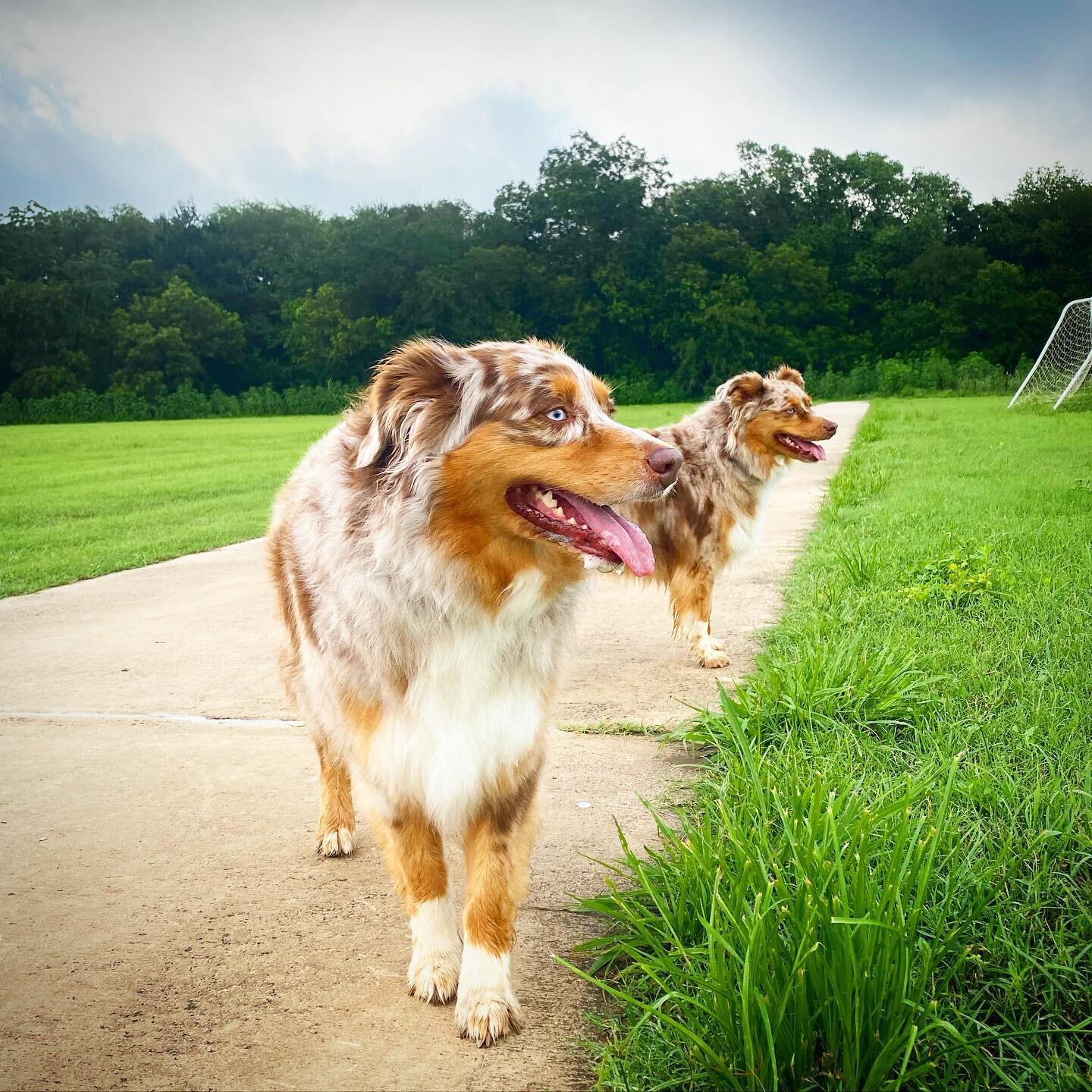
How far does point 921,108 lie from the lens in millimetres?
20047

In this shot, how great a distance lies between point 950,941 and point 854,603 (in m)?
3.60

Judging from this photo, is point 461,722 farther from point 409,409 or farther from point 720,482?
point 720,482

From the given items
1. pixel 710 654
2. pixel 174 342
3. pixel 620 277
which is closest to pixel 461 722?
pixel 710 654

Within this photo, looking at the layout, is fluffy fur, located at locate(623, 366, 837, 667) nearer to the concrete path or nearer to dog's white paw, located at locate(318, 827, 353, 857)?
the concrete path

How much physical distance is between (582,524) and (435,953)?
1237 millimetres

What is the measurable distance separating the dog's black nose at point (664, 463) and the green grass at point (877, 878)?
952 millimetres

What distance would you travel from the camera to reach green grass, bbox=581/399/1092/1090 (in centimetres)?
181

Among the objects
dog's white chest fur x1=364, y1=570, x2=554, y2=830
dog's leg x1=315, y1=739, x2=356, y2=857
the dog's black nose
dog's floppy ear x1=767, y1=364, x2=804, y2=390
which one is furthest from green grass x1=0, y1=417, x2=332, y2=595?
the dog's black nose

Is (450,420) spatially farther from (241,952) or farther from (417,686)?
(241,952)

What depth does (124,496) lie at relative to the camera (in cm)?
1371

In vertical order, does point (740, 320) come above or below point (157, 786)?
above

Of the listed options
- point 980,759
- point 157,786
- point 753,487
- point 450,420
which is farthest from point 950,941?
point 753,487

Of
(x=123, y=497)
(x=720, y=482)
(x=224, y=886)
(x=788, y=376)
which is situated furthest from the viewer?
(x=123, y=497)

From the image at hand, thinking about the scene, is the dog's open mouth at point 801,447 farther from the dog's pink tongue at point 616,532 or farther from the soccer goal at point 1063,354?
the soccer goal at point 1063,354
